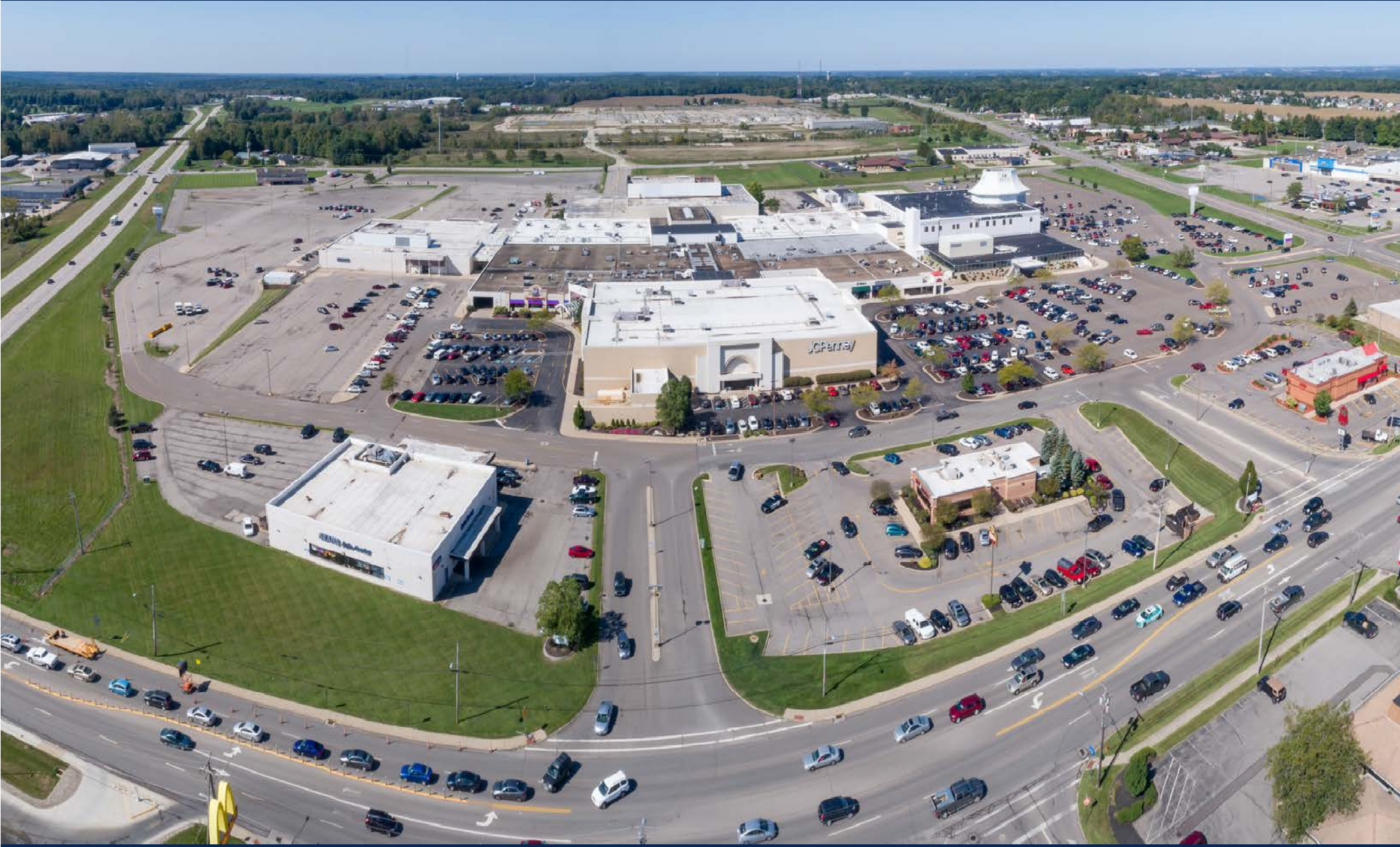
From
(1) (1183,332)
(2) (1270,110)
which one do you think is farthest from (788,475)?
(2) (1270,110)

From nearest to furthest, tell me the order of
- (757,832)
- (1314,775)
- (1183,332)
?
(1314,775), (757,832), (1183,332)

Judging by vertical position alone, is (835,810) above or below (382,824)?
above

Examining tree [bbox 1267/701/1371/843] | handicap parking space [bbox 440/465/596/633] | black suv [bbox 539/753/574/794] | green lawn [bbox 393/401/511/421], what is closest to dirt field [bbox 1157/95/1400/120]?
green lawn [bbox 393/401/511/421]

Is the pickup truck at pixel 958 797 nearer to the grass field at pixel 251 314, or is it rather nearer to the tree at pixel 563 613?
the tree at pixel 563 613

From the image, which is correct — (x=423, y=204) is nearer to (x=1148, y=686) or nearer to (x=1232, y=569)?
(x=1232, y=569)

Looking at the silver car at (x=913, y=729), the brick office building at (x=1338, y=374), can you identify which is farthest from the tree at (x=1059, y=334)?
the silver car at (x=913, y=729)

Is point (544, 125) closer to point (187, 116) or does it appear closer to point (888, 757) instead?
point (187, 116)
